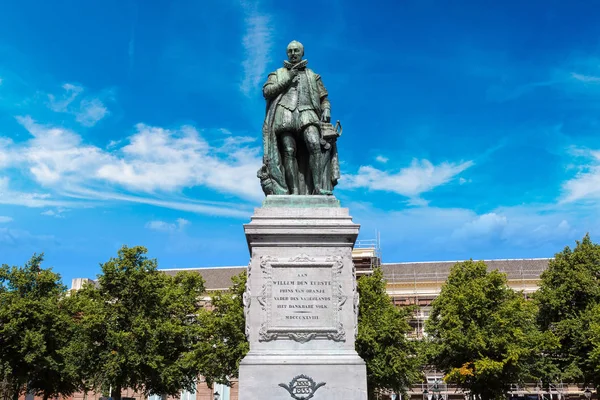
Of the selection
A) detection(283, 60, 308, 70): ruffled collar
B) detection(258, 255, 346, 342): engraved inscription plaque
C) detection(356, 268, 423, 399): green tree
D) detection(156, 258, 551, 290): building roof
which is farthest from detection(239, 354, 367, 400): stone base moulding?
detection(156, 258, 551, 290): building roof

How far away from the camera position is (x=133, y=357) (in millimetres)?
33844

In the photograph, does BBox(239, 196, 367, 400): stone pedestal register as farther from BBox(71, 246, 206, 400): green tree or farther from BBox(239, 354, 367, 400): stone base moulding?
BBox(71, 246, 206, 400): green tree

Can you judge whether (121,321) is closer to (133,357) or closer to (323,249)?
(133,357)

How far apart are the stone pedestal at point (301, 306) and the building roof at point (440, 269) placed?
52.3 metres

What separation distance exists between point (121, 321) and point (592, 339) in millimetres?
27426

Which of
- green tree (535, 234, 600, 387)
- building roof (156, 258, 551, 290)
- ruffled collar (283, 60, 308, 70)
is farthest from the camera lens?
building roof (156, 258, 551, 290)

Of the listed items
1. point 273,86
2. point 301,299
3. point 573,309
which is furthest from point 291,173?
point 573,309

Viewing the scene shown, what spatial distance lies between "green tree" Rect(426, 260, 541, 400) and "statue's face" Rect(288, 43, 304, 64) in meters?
25.1

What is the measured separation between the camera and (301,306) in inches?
412

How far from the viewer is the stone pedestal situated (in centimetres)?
990

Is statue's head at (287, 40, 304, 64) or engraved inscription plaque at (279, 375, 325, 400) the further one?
statue's head at (287, 40, 304, 64)

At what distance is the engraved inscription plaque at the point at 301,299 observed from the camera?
1032 cm

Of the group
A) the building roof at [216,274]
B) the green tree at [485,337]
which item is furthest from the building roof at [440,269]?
the green tree at [485,337]

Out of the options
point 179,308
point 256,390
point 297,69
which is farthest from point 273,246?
point 179,308
